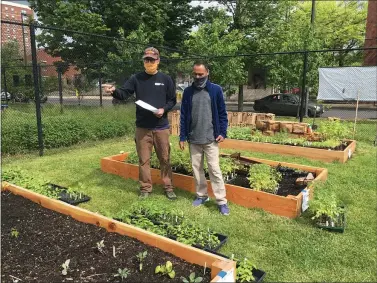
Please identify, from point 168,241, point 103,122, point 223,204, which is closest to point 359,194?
point 223,204

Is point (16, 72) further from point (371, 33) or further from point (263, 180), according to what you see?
point (371, 33)

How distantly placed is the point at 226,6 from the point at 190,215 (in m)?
18.3

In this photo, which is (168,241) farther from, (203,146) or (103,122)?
(103,122)

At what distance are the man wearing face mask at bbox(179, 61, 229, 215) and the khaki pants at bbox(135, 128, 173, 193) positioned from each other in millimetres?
524

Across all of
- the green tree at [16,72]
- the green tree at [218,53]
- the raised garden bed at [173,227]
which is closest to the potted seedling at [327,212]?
the raised garden bed at [173,227]

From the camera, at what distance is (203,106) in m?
3.91

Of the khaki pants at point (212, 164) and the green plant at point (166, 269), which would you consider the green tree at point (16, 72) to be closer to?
the khaki pants at point (212, 164)

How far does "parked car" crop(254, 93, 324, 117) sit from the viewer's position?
16266 mm

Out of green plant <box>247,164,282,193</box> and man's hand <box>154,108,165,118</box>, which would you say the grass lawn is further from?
man's hand <box>154,108,165,118</box>

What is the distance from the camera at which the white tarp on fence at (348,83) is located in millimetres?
8703

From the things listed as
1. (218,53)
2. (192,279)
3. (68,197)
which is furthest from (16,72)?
(192,279)

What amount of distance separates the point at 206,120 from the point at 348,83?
6.82 m

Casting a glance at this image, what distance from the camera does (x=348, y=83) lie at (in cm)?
895

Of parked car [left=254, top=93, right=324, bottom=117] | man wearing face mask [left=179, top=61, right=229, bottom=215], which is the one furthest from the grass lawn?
parked car [left=254, top=93, right=324, bottom=117]
